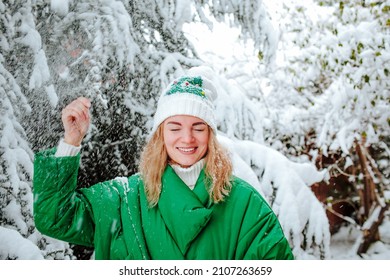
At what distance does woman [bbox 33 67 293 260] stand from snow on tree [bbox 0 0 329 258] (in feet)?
1.52

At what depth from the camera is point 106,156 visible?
177 centimetres

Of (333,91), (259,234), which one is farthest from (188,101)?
(333,91)

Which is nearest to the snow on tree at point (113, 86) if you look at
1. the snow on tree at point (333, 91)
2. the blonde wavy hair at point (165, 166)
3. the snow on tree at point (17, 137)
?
the snow on tree at point (17, 137)

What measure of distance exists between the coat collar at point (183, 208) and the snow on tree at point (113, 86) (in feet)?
A: 1.71

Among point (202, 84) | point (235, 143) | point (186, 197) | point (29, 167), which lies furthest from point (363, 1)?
point (29, 167)

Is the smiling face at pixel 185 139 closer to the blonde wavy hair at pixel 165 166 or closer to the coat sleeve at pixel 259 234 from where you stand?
the blonde wavy hair at pixel 165 166

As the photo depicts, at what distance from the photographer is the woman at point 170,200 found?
120 centimetres

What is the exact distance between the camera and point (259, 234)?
121cm

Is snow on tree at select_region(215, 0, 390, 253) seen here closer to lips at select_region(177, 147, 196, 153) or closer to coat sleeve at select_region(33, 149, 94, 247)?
lips at select_region(177, 147, 196, 153)

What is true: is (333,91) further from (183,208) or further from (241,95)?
(183,208)

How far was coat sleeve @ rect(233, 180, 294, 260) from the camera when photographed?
120cm

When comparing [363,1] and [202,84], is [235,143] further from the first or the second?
[363,1]

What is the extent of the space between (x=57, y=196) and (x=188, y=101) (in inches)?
18.0
